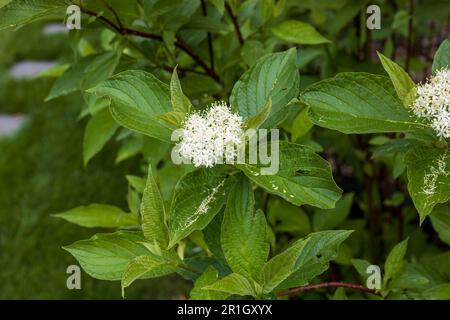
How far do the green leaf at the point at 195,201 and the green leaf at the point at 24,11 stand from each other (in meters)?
0.41

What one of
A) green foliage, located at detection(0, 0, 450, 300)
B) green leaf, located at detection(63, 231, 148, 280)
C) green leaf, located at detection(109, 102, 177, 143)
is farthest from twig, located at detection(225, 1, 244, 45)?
green leaf, located at detection(63, 231, 148, 280)

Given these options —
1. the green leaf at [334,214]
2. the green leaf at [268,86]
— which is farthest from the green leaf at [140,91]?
the green leaf at [334,214]

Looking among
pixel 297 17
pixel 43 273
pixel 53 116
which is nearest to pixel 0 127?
pixel 53 116

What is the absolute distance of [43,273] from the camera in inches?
107

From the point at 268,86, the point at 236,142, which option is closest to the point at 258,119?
the point at 236,142

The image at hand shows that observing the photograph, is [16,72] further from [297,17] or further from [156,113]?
[156,113]

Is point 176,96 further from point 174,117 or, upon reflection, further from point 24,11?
point 24,11

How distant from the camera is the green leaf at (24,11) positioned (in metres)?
1.10

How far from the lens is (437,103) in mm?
924

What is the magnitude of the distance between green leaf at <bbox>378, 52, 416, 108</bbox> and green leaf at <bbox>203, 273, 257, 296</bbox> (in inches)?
14.1

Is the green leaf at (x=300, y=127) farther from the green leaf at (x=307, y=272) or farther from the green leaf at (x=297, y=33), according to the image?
the green leaf at (x=307, y=272)

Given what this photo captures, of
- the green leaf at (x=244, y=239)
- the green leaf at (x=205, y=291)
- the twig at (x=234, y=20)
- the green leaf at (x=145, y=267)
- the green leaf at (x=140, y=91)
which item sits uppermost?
the twig at (x=234, y=20)

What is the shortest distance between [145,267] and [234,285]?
13 centimetres

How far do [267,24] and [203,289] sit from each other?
761mm
